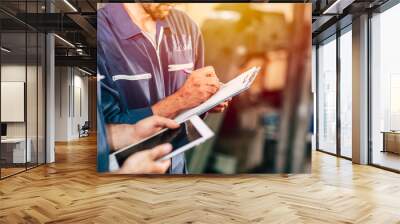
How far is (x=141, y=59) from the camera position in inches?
251

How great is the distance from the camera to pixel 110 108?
6355 millimetres

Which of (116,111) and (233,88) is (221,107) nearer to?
(233,88)

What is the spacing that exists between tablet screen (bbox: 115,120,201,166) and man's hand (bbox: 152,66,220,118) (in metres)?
Answer: 0.27

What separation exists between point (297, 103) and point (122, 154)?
3023mm

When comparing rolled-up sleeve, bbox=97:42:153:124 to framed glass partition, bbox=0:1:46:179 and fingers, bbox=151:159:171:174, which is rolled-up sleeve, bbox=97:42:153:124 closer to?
fingers, bbox=151:159:171:174

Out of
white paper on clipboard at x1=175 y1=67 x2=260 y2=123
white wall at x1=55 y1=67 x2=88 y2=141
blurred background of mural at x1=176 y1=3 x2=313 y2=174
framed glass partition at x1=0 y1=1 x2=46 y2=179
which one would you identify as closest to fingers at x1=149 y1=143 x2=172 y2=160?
blurred background of mural at x1=176 y1=3 x2=313 y2=174

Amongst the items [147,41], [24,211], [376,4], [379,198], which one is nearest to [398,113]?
[376,4]

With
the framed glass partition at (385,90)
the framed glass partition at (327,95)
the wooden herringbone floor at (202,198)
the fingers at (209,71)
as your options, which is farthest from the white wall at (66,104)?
the framed glass partition at (385,90)

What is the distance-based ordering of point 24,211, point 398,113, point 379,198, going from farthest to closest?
point 398,113, point 379,198, point 24,211

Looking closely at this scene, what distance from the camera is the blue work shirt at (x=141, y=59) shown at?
20.8 feet

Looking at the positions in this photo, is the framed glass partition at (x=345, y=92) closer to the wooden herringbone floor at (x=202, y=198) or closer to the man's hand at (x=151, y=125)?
the wooden herringbone floor at (x=202, y=198)

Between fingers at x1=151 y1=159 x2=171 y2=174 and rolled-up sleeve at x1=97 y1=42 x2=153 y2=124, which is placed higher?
rolled-up sleeve at x1=97 y1=42 x2=153 y2=124

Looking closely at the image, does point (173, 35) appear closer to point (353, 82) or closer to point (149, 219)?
point (149, 219)

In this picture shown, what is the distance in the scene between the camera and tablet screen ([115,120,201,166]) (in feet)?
20.7
